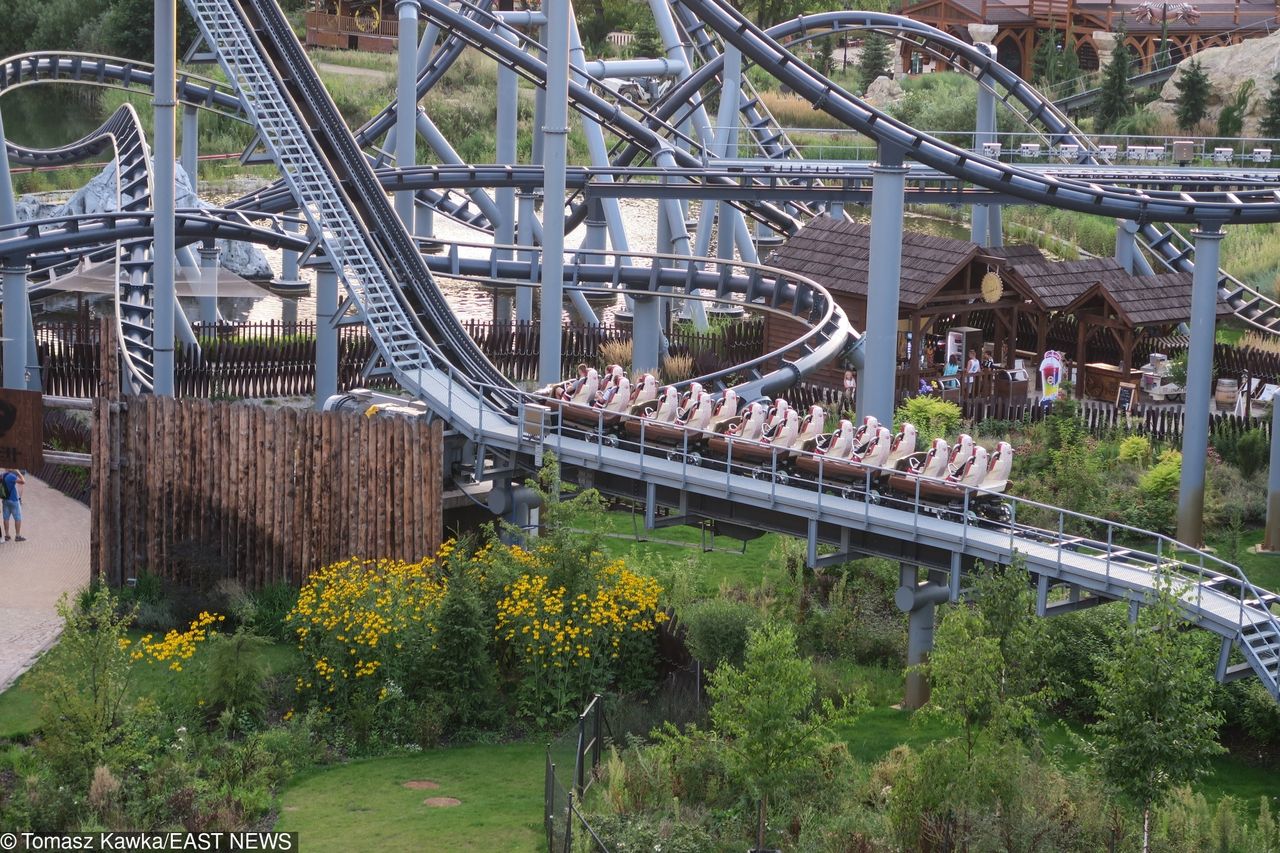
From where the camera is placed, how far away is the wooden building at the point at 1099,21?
7619 cm

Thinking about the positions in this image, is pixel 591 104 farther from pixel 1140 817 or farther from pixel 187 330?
pixel 1140 817

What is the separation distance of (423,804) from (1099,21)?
64.7 m

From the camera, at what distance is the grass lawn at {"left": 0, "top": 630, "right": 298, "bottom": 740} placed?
21625mm

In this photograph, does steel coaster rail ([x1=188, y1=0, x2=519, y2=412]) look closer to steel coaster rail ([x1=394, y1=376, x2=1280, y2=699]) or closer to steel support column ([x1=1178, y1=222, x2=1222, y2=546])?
steel coaster rail ([x1=394, y1=376, x2=1280, y2=699])

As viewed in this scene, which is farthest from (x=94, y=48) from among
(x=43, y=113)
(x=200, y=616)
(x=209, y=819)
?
(x=209, y=819)

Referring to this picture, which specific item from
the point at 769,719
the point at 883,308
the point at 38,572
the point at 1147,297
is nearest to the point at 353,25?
the point at 1147,297

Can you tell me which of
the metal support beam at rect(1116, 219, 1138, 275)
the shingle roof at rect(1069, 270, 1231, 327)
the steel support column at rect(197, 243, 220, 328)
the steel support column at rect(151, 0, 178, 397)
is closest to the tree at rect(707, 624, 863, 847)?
the steel support column at rect(151, 0, 178, 397)

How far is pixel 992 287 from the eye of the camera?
130 ft

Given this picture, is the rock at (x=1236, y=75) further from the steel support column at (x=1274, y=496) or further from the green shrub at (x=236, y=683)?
the green shrub at (x=236, y=683)

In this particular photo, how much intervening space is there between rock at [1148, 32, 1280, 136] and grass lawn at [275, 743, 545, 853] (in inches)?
2016

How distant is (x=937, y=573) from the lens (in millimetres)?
23188

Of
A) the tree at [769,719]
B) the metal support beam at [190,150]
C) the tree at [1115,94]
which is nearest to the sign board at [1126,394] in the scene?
the tree at [769,719]

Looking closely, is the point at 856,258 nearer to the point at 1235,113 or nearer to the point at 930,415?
the point at 930,415

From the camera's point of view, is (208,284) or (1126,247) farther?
(1126,247)
